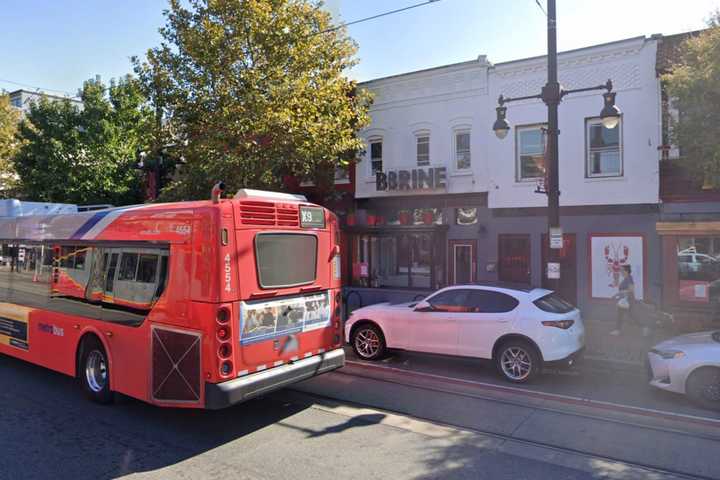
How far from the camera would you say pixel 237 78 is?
1310 centimetres

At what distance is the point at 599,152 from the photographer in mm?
14633

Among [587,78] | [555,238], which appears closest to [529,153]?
[587,78]

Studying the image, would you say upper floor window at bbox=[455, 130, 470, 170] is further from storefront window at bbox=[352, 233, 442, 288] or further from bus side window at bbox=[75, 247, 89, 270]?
bus side window at bbox=[75, 247, 89, 270]

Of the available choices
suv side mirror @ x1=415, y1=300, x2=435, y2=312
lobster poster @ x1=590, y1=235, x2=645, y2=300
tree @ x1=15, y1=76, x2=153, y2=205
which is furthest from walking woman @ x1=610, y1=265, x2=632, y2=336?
tree @ x1=15, y1=76, x2=153, y2=205

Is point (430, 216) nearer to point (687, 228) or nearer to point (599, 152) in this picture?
point (599, 152)

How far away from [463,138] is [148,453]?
13.7 metres

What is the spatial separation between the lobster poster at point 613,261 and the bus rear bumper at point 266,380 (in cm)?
985

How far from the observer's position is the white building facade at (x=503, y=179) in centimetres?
1405

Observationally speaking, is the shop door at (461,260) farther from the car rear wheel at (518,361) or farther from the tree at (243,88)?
the car rear wheel at (518,361)

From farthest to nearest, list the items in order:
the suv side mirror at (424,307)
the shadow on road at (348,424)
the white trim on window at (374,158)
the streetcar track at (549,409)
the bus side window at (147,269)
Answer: the white trim on window at (374,158)
the suv side mirror at (424,307)
the bus side window at (147,269)
the shadow on road at (348,424)
the streetcar track at (549,409)

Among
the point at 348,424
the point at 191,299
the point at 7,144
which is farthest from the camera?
the point at 7,144

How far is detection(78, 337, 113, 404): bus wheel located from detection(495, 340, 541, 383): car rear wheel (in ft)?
19.0

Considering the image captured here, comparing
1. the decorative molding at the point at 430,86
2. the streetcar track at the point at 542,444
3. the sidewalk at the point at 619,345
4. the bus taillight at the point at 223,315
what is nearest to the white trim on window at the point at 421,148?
the decorative molding at the point at 430,86

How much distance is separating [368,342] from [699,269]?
928 centimetres
